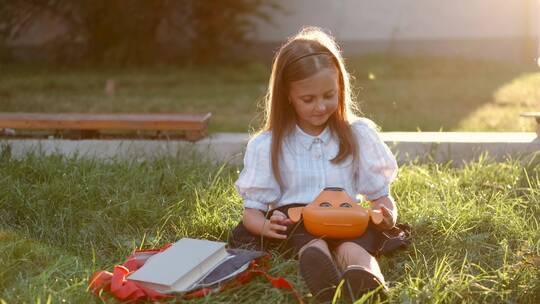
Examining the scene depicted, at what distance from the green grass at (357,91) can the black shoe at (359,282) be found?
276 centimetres

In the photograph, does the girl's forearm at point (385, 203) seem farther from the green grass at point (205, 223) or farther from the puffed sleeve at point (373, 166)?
the green grass at point (205, 223)

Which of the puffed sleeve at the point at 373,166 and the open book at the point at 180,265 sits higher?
the puffed sleeve at the point at 373,166

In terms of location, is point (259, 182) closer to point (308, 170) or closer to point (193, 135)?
point (308, 170)

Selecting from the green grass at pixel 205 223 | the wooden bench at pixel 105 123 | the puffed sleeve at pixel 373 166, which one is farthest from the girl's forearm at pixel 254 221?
the wooden bench at pixel 105 123

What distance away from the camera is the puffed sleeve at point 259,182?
3.33 metres

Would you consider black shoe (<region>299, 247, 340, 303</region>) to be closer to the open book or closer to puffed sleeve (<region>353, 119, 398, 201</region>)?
the open book

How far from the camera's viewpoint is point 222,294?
9.21 ft

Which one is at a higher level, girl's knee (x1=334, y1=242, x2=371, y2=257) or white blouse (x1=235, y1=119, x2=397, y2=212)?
white blouse (x1=235, y1=119, x2=397, y2=212)

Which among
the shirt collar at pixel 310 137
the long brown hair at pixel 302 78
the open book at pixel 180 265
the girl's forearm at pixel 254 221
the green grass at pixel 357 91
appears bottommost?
the green grass at pixel 357 91

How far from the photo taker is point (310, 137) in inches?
132

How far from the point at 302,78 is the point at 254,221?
58 centimetres

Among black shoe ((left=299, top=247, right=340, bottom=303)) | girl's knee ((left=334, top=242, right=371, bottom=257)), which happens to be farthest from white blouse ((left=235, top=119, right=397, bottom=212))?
black shoe ((left=299, top=247, right=340, bottom=303))

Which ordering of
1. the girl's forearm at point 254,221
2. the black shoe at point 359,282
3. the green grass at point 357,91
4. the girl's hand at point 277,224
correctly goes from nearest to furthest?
1. the black shoe at point 359,282
2. the girl's hand at point 277,224
3. the girl's forearm at point 254,221
4. the green grass at point 357,91

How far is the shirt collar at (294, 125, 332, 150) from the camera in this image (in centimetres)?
336
